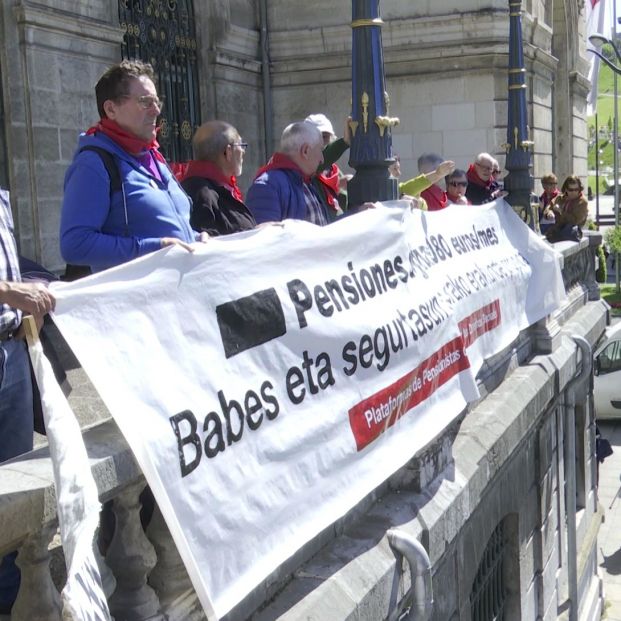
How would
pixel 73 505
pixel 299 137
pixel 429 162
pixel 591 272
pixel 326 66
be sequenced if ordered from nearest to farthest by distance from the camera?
pixel 73 505 < pixel 299 137 < pixel 429 162 < pixel 591 272 < pixel 326 66

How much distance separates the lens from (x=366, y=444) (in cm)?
361

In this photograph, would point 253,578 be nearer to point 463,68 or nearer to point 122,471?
point 122,471

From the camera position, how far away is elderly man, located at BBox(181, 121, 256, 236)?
415 cm

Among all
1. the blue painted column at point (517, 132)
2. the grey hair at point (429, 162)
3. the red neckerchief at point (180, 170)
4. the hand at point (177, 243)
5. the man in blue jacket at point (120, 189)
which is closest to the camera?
the hand at point (177, 243)

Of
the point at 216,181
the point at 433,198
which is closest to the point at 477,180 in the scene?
the point at 433,198

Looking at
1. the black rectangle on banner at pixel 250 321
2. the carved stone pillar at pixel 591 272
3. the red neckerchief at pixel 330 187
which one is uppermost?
the red neckerchief at pixel 330 187

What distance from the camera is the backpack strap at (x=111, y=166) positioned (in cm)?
335

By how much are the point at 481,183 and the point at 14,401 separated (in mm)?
6567

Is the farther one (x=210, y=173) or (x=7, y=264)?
(x=210, y=173)

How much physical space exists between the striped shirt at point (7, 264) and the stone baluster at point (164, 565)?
2.29ft

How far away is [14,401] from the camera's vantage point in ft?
8.97

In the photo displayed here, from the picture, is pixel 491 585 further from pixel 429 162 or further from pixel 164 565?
pixel 164 565

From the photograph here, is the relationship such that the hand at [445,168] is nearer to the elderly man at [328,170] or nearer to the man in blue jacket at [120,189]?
the elderly man at [328,170]

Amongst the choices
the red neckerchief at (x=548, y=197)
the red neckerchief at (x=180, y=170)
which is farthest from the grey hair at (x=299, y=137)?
the red neckerchief at (x=548, y=197)
